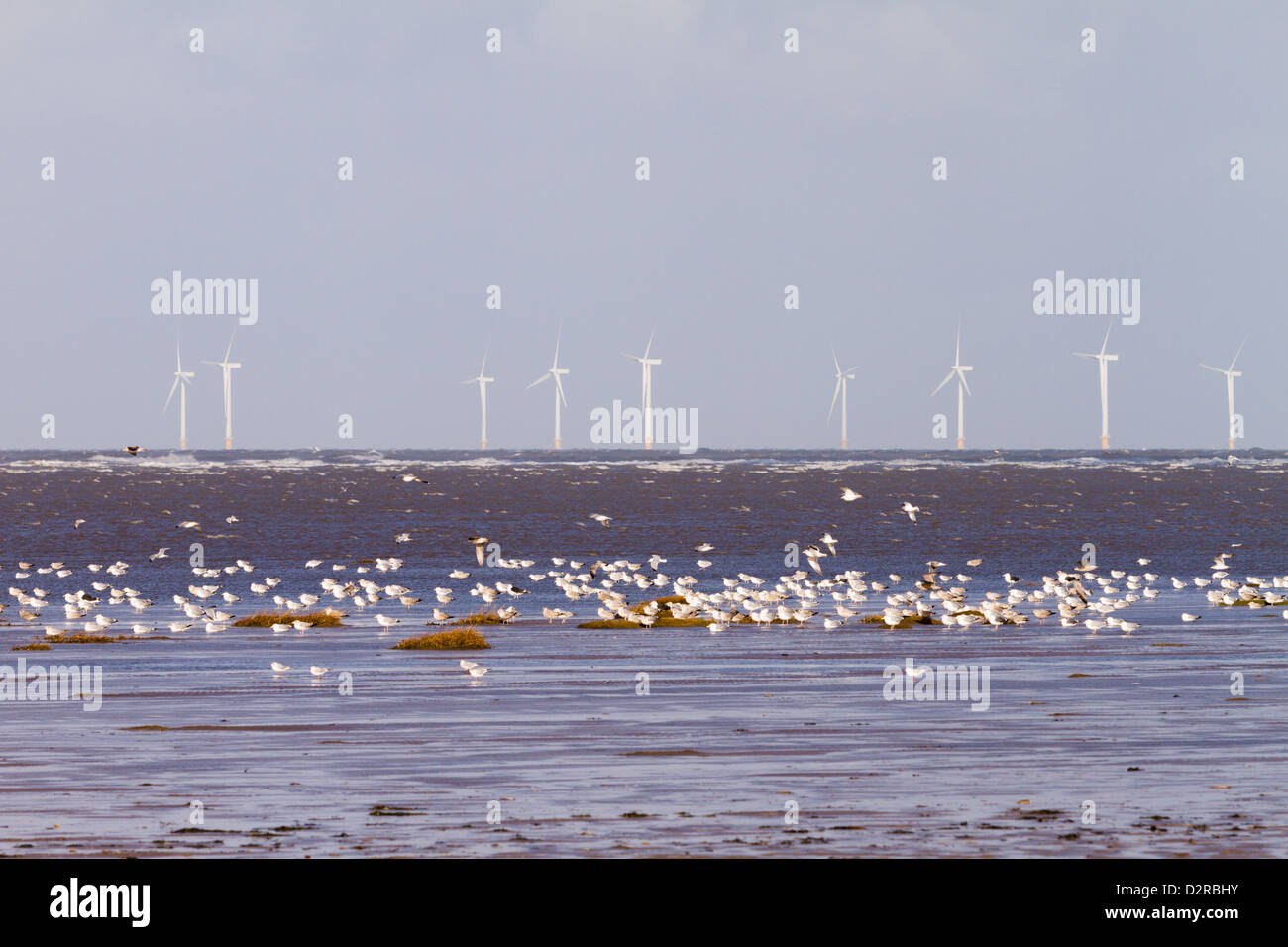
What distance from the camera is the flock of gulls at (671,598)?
1740 inches

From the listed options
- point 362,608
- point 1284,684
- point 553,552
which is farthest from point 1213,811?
point 553,552

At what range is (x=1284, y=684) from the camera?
31.0 m

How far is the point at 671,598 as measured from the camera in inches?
1970

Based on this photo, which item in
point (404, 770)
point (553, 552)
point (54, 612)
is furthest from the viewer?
point (553, 552)

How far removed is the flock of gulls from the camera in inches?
1740

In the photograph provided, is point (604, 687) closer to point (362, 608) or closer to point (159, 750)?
point (159, 750)

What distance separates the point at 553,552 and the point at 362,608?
88.8ft

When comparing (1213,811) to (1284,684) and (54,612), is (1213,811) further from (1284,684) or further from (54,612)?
(54,612)
